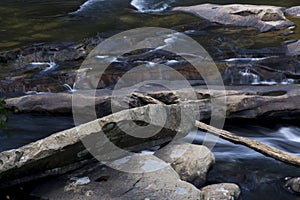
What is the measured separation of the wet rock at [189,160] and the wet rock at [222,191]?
10.2 inches

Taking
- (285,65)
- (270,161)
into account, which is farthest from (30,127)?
(285,65)

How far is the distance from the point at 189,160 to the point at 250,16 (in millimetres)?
8082

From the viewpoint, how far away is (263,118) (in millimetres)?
6121

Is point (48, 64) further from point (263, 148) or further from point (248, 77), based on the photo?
point (263, 148)

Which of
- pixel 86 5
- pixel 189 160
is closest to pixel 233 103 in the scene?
pixel 189 160

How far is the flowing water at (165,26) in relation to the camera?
488 centimetres

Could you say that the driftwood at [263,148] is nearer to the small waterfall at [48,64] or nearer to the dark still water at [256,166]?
the dark still water at [256,166]

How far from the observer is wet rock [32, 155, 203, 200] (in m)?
4.04

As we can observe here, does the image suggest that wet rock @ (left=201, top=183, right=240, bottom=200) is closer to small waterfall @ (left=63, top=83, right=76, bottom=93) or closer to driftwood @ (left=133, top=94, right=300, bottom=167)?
driftwood @ (left=133, top=94, right=300, bottom=167)

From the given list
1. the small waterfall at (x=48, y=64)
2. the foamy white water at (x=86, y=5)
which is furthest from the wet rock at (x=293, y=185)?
the foamy white water at (x=86, y=5)

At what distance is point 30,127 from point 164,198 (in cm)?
284

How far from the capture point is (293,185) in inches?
175

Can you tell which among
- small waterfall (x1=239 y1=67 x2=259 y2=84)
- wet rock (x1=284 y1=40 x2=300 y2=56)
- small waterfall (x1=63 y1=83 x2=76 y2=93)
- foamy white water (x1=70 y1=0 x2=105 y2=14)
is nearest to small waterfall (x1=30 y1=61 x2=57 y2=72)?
small waterfall (x1=63 y1=83 x2=76 y2=93)

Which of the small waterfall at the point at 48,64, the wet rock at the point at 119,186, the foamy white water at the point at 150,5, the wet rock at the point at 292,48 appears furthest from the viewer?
the foamy white water at the point at 150,5
